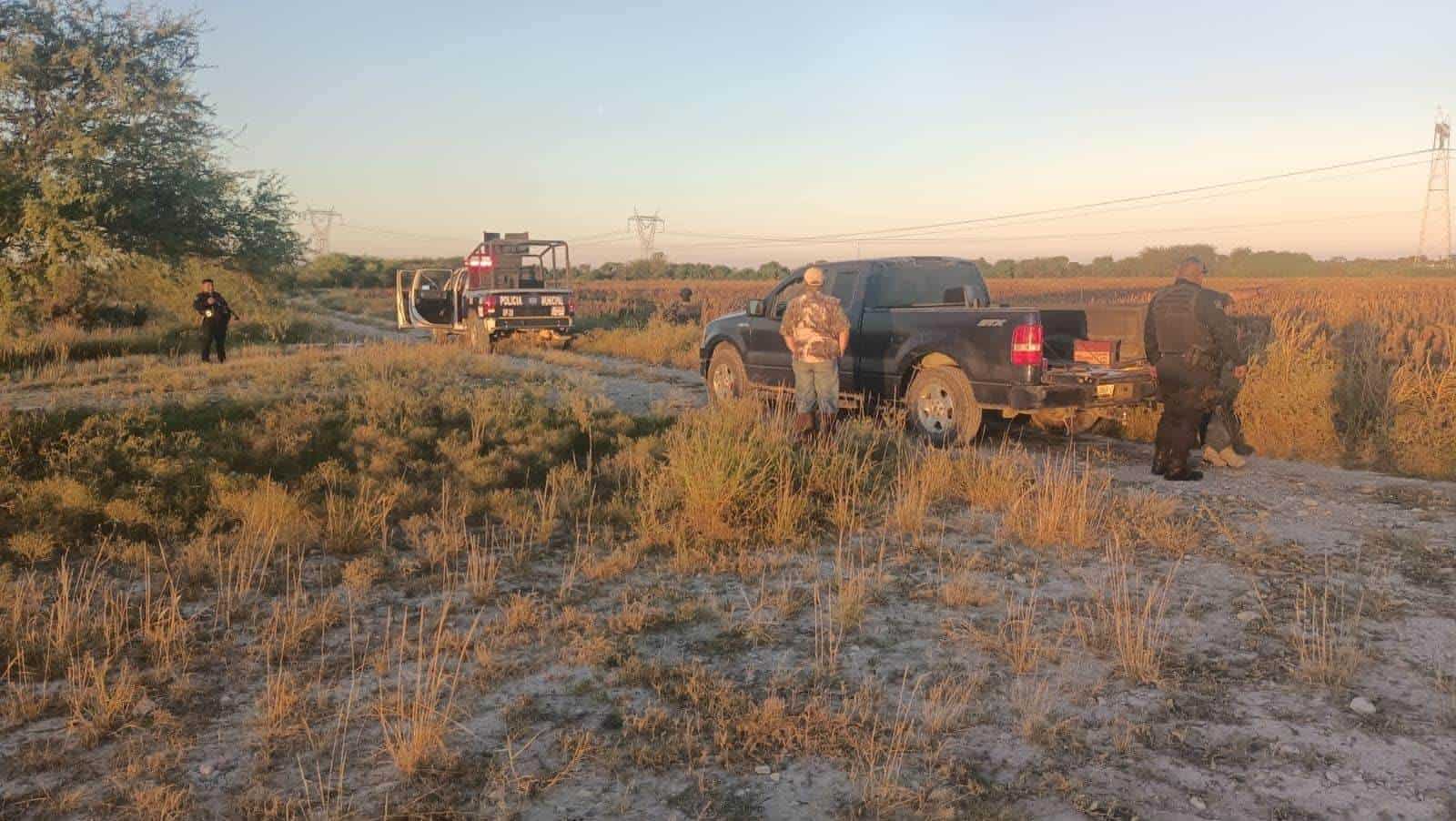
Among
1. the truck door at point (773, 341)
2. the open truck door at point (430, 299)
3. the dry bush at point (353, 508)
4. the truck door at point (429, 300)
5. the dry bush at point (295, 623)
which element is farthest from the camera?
the truck door at point (429, 300)

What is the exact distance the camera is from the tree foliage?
16312mm

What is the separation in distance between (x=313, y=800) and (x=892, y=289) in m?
8.47

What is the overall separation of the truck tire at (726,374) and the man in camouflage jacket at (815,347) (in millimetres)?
3065

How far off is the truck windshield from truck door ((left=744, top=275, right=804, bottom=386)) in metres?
1.28

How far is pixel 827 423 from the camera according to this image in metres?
9.08

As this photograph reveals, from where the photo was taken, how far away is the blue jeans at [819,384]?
9.12 meters

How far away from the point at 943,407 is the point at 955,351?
2.06 feet

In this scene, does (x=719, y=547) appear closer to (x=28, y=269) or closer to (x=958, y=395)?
(x=958, y=395)

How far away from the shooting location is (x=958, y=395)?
9.53 metres

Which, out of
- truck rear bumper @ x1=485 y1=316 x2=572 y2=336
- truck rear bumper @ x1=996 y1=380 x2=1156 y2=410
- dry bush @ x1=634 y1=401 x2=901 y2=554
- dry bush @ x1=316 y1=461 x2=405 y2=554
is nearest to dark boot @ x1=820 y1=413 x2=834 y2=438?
dry bush @ x1=634 y1=401 x2=901 y2=554

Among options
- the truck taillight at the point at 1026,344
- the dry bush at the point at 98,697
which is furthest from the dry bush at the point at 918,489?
the dry bush at the point at 98,697

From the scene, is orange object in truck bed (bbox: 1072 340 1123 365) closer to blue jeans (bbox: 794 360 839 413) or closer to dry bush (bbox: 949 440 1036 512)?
dry bush (bbox: 949 440 1036 512)

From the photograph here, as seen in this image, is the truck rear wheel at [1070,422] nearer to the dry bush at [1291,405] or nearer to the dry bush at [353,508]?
the dry bush at [1291,405]

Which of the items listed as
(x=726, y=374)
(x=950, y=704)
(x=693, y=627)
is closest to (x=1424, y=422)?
(x=726, y=374)
